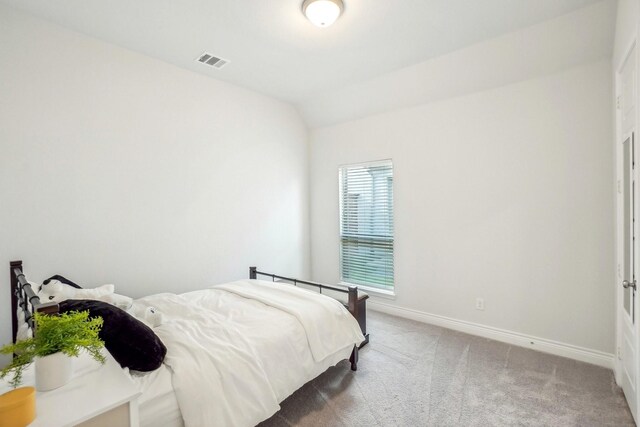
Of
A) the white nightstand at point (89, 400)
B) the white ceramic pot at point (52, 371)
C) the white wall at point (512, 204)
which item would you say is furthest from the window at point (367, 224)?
the white ceramic pot at point (52, 371)

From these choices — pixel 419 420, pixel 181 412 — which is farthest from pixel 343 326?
pixel 181 412

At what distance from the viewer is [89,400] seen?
3.64 ft

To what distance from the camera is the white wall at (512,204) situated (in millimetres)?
2662

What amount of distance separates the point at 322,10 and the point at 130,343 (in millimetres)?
2508

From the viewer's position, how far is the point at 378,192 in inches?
163

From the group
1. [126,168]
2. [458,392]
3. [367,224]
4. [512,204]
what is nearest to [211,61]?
[126,168]

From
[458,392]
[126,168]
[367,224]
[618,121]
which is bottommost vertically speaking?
[458,392]

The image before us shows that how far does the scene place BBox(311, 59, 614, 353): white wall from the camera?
266cm

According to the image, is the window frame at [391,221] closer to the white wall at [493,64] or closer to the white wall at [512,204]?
the white wall at [512,204]

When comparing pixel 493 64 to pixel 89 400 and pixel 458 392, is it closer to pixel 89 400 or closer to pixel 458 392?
pixel 458 392

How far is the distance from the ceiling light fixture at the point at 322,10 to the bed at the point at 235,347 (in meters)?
2.24

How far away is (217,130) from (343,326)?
268 centimetres

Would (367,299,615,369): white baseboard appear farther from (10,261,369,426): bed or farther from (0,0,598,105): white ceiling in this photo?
(0,0,598,105): white ceiling

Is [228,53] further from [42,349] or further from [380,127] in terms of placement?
[42,349]
